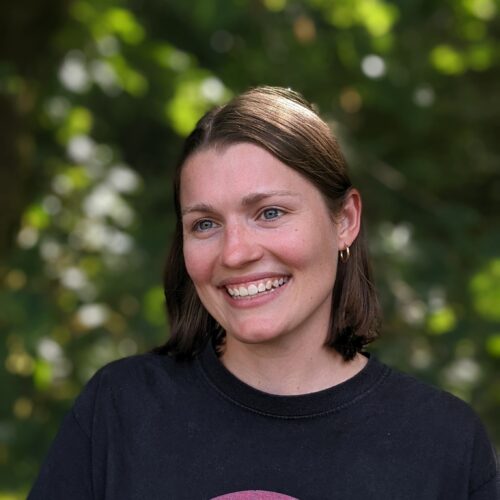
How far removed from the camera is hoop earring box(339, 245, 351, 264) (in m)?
2.23

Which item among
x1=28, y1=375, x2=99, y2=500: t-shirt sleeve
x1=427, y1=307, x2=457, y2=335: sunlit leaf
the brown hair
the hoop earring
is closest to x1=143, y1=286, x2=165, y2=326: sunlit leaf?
x1=427, y1=307, x2=457, y2=335: sunlit leaf

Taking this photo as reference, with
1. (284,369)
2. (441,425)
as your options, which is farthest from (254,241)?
(441,425)

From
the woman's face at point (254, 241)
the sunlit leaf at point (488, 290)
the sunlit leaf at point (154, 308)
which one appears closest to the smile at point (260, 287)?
the woman's face at point (254, 241)

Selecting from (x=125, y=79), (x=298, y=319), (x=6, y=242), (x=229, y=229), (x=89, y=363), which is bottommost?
(x=89, y=363)

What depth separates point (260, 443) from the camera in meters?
2.01

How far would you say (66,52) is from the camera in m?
4.65

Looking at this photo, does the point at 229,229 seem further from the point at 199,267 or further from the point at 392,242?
the point at 392,242

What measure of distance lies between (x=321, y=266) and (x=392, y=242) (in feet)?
6.91

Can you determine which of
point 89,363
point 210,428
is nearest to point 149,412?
point 210,428

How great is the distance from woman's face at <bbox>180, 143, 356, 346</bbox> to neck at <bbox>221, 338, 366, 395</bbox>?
0.20ft

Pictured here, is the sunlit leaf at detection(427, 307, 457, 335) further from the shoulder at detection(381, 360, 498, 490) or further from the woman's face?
the woman's face

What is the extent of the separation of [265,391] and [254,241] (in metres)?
0.30

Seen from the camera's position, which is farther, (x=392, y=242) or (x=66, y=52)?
(x=66, y=52)

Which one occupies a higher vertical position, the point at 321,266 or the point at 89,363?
the point at 321,266
